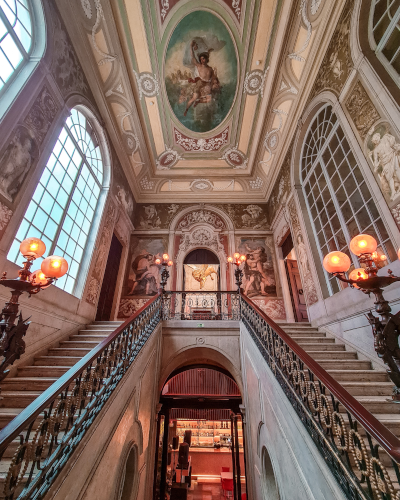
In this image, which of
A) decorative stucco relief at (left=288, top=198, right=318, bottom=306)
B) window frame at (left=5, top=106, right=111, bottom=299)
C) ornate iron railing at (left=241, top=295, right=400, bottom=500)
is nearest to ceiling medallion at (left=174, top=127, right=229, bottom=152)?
window frame at (left=5, top=106, right=111, bottom=299)

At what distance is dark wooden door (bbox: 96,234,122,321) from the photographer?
8.08 m

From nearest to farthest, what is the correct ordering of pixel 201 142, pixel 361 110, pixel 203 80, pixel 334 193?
1. pixel 361 110
2. pixel 334 193
3. pixel 203 80
4. pixel 201 142

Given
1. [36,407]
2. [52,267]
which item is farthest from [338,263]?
[52,267]

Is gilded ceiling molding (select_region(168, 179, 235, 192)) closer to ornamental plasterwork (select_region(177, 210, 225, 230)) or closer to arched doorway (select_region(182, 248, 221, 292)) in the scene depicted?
ornamental plasterwork (select_region(177, 210, 225, 230))

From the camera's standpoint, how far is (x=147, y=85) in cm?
786

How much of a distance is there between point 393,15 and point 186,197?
26.7ft

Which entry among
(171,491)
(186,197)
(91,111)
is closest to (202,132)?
(186,197)

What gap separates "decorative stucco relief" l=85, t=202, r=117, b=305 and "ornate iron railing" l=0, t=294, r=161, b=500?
3423mm

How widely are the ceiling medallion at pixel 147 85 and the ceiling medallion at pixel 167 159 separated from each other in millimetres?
2281

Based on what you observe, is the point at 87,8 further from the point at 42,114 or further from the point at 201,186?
the point at 201,186

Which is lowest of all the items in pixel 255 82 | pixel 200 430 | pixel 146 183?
pixel 200 430

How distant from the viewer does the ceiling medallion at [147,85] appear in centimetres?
764

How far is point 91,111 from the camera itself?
657 cm

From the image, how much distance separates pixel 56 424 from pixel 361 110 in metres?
6.22
